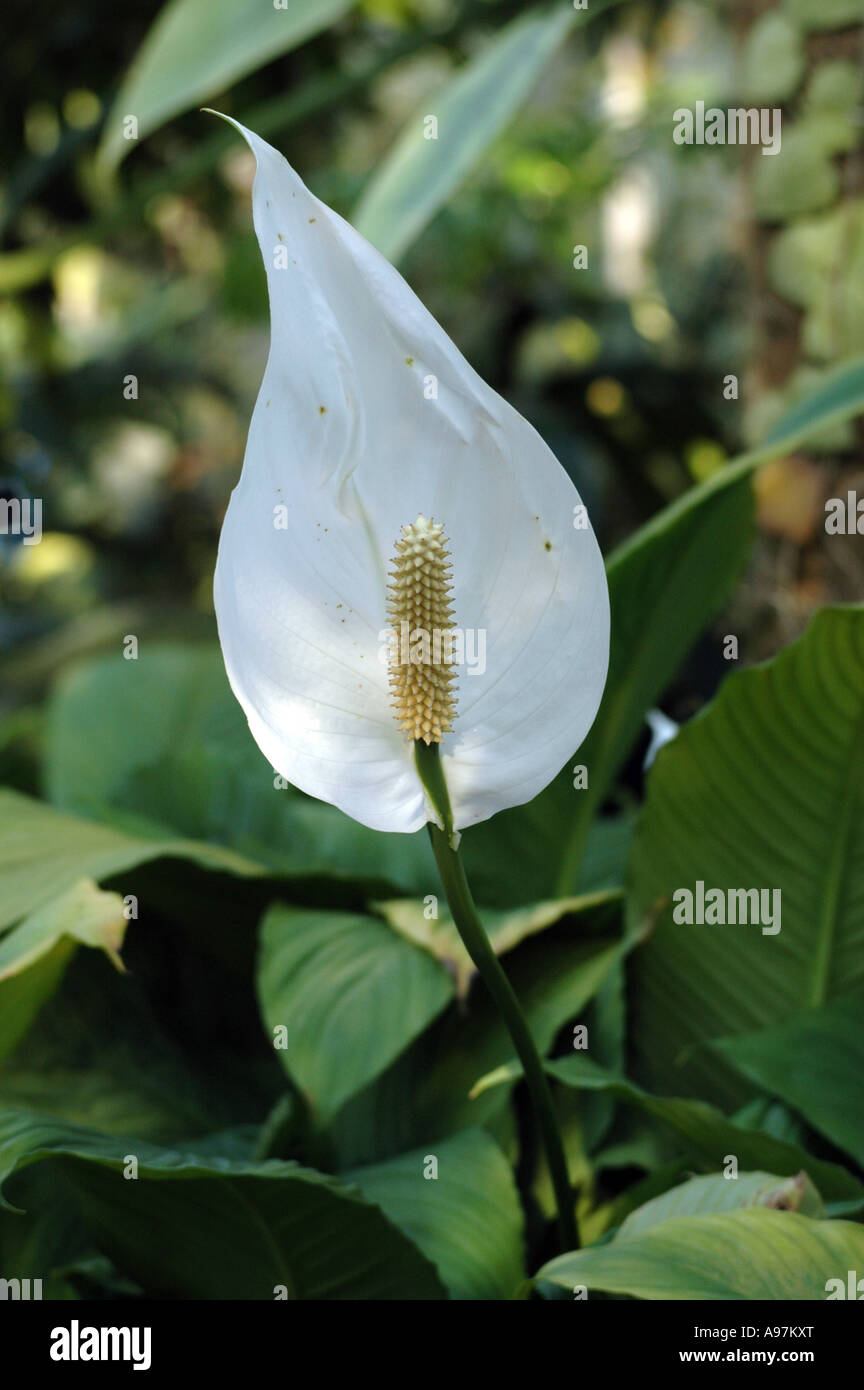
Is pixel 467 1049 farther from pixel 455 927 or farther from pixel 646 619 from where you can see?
pixel 646 619

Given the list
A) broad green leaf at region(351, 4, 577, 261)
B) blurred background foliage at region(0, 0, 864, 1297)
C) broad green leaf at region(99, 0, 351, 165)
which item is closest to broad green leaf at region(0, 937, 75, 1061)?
blurred background foliage at region(0, 0, 864, 1297)

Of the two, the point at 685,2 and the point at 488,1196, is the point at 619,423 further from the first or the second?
the point at 488,1196

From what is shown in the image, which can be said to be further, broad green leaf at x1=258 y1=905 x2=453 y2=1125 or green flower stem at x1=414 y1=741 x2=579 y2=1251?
broad green leaf at x1=258 y1=905 x2=453 y2=1125

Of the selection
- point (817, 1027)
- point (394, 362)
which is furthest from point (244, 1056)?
point (394, 362)

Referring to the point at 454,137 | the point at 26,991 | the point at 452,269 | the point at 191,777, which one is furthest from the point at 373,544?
the point at 452,269

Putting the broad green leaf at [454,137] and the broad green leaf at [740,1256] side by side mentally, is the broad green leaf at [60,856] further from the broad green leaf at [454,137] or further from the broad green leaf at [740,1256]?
the broad green leaf at [454,137]

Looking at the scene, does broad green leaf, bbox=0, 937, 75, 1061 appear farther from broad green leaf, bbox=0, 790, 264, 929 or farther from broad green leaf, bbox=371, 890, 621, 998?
broad green leaf, bbox=371, 890, 621, 998
